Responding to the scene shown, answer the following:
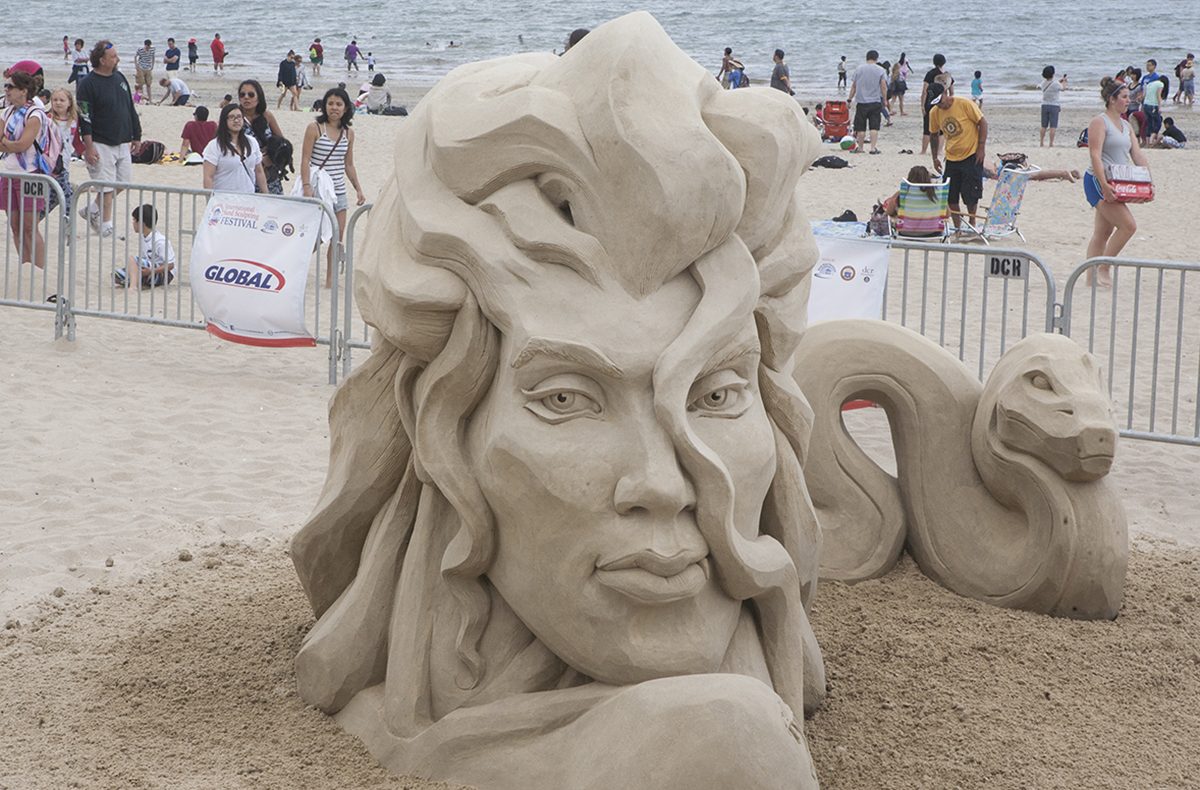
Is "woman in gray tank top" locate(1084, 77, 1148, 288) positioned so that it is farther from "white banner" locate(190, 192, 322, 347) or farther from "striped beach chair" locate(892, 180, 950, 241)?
"white banner" locate(190, 192, 322, 347)

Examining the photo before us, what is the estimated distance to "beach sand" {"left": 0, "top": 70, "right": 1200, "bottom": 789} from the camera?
4133 millimetres

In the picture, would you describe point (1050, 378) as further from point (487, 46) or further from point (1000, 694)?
point (487, 46)

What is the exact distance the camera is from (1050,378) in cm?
529

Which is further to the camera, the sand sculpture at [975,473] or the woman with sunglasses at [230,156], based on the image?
the woman with sunglasses at [230,156]

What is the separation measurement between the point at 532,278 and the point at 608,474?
0.51 meters

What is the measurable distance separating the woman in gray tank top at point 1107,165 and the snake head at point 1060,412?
22.4ft

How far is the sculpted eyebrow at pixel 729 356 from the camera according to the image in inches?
144

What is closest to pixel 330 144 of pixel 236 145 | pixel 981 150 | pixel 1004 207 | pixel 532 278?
pixel 236 145

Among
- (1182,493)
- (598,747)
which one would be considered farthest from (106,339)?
(598,747)

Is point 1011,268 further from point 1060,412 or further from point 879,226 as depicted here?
point 879,226

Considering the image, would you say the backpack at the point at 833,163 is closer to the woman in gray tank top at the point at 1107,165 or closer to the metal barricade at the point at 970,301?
the metal barricade at the point at 970,301

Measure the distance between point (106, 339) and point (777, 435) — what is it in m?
7.29

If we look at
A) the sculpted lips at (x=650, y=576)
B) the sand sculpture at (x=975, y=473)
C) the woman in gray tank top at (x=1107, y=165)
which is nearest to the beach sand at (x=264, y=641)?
the sand sculpture at (x=975, y=473)

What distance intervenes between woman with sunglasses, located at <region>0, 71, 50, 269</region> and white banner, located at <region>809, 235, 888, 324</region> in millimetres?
6188
